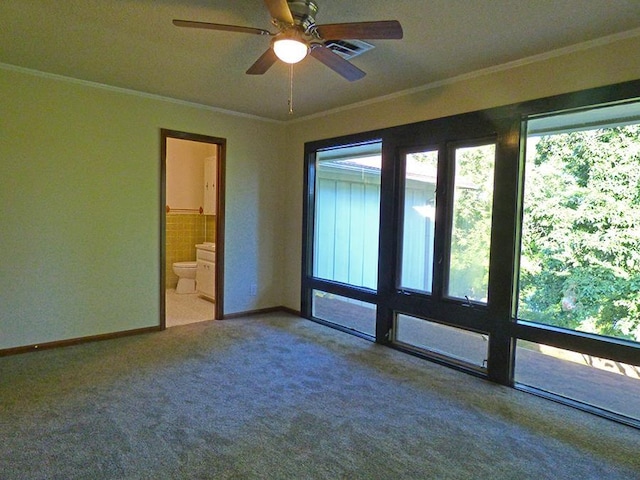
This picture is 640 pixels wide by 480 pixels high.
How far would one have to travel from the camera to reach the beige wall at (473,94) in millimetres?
2545

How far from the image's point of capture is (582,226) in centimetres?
281

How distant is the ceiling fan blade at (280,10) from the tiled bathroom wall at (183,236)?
4.93 m

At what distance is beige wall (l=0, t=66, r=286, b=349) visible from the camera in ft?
11.1

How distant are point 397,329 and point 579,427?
1732 mm

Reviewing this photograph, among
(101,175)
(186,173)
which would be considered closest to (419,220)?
(101,175)

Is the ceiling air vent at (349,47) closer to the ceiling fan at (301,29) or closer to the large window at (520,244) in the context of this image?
the ceiling fan at (301,29)

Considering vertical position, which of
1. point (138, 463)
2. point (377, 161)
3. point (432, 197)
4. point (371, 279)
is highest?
point (377, 161)

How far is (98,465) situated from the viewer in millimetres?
1972

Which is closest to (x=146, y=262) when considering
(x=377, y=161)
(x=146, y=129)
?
(x=146, y=129)

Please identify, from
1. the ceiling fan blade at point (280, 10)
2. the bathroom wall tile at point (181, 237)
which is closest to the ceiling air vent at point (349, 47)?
the ceiling fan blade at point (280, 10)

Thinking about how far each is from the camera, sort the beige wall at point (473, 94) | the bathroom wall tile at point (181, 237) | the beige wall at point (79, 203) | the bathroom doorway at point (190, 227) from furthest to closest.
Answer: the bathroom wall tile at point (181, 237) < the bathroom doorway at point (190, 227) < the beige wall at point (79, 203) < the beige wall at point (473, 94)

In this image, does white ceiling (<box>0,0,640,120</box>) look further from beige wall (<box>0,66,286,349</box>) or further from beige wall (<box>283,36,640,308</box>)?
beige wall (<box>0,66,286,349</box>)

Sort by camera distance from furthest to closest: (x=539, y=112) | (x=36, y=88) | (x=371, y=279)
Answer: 1. (x=371, y=279)
2. (x=36, y=88)
3. (x=539, y=112)

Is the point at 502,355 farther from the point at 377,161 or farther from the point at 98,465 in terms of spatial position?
the point at 98,465
